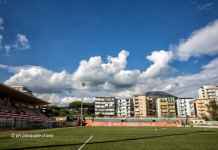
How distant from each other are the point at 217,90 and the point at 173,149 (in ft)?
544

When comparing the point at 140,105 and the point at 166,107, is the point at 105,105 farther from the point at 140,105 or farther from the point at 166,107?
the point at 166,107

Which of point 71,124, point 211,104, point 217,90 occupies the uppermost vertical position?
point 217,90

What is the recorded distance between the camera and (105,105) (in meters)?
160

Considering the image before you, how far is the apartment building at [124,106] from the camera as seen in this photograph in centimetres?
16075

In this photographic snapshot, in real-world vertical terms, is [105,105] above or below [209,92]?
A: below

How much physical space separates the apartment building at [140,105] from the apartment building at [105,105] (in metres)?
14.9

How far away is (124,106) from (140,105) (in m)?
11.9

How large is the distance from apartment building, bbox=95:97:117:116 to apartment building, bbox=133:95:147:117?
14853 millimetres

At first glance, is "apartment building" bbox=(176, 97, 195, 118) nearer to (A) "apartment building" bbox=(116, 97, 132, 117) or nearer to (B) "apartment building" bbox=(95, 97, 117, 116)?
(A) "apartment building" bbox=(116, 97, 132, 117)

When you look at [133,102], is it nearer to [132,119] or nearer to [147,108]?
[147,108]

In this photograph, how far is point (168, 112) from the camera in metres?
161

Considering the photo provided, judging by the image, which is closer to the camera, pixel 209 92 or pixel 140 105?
pixel 140 105

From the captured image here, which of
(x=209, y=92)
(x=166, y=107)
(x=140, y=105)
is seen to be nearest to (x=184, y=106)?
(x=166, y=107)

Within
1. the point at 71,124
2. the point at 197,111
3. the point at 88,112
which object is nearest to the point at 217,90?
the point at 197,111
